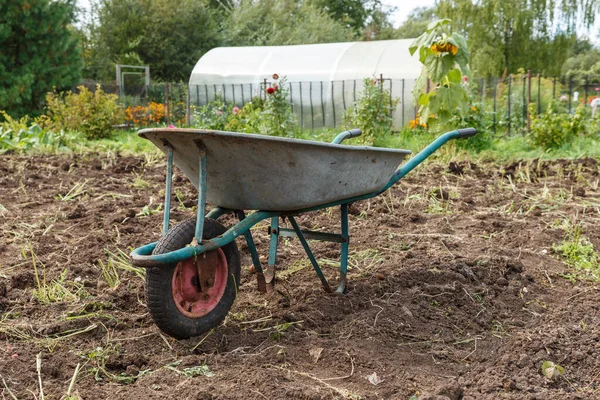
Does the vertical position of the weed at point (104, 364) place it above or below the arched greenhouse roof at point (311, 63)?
below

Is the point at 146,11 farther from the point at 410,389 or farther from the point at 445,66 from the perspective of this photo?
the point at 410,389

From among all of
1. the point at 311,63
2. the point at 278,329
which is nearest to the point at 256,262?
the point at 278,329

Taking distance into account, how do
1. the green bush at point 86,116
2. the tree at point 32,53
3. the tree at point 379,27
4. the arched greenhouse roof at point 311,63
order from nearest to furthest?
the green bush at point 86,116 < the arched greenhouse roof at point 311,63 < the tree at point 32,53 < the tree at point 379,27

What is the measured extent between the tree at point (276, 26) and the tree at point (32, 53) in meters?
9.06

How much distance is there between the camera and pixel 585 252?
368cm

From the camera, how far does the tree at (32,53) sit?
12898 millimetres

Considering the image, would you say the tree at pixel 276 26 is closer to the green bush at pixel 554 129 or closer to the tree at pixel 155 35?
the tree at pixel 155 35

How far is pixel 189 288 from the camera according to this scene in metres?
2.45

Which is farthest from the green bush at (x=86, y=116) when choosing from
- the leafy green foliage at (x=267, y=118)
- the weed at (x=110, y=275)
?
the weed at (x=110, y=275)

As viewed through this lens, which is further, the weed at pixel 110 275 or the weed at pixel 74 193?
the weed at pixel 74 193

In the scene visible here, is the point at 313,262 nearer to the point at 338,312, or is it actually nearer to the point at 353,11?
the point at 338,312

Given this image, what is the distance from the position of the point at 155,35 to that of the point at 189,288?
18968mm

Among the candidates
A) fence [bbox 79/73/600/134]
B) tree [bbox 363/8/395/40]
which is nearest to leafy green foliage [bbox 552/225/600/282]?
fence [bbox 79/73/600/134]

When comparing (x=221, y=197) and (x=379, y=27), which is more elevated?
(x=379, y=27)
